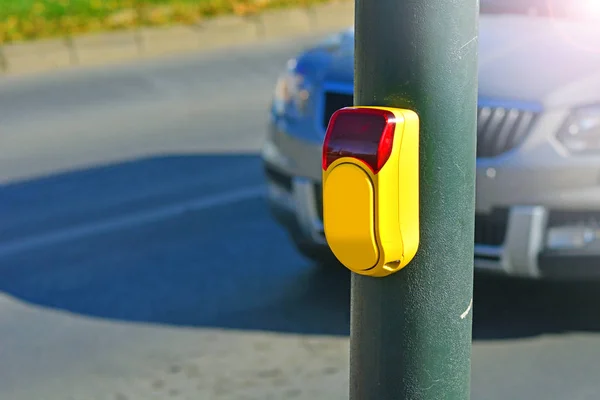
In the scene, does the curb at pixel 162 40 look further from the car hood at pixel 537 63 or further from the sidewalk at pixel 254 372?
the sidewalk at pixel 254 372

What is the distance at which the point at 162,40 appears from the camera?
11.3m


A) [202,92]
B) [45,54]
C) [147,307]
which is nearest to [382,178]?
[147,307]

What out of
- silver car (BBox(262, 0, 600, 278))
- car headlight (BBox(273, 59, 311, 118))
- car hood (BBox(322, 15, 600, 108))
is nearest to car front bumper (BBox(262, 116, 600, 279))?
silver car (BBox(262, 0, 600, 278))

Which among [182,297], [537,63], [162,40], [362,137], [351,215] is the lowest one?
[162,40]

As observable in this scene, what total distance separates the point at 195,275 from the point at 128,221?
1.02 metres

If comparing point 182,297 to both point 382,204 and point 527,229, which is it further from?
point 382,204

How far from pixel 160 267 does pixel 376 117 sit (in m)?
3.41

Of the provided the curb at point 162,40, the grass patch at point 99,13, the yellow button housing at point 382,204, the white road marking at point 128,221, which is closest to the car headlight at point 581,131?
the yellow button housing at point 382,204

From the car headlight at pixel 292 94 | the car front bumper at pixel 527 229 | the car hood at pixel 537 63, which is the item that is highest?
the car hood at pixel 537 63

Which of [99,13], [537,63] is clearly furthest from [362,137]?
[99,13]

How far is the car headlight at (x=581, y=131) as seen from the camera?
4.13 meters

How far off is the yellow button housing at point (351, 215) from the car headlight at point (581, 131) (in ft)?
6.97

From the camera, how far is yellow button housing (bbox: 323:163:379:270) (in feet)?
7.01

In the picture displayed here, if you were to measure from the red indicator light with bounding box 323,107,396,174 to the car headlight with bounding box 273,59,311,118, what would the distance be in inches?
98.5
